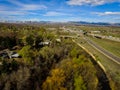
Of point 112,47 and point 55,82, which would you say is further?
point 112,47

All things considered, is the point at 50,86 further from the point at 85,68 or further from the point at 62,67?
the point at 85,68

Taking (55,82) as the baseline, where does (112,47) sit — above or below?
below

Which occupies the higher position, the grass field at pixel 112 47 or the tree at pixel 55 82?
the tree at pixel 55 82

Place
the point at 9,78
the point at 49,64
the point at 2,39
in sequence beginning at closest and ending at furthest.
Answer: the point at 9,78 < the point at 49,64 < the point at 2,39

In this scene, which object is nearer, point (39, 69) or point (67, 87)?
point (67, 87)

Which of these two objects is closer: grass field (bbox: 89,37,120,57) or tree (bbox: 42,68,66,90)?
tree (bbox: 42,68,66,90)

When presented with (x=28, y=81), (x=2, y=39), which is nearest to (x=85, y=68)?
(x=28, y=81)

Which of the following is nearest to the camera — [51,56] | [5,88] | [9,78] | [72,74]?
[5,88]

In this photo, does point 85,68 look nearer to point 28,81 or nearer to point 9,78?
point 28,81

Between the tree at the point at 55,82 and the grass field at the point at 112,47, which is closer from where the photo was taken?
the tree at the point at 55,82

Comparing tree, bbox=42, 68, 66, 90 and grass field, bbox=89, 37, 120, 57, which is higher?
tree, bbox=42, 68, 66, 90
